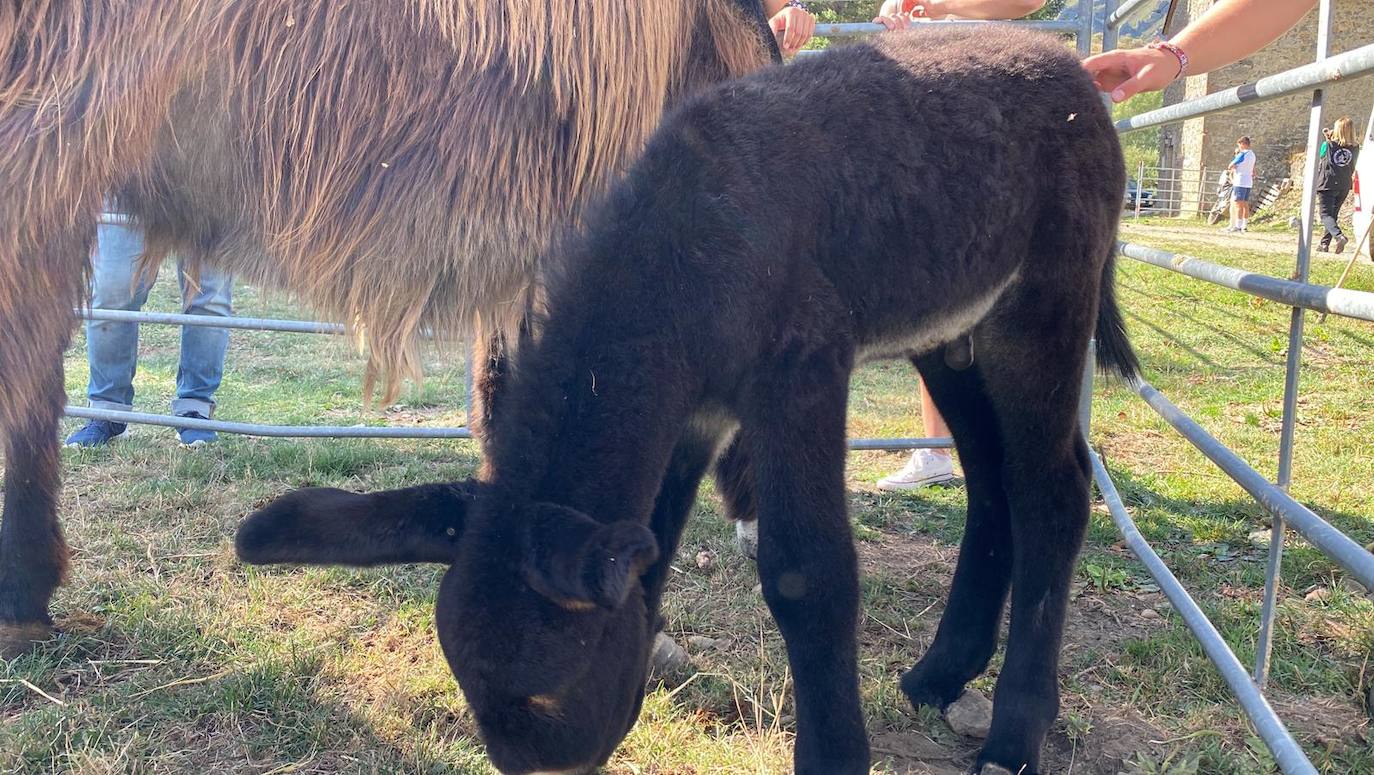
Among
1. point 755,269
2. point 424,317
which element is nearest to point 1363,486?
point 755,269

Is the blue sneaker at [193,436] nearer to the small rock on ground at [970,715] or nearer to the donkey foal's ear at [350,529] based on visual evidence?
the donkey foal's ear at [350,529]

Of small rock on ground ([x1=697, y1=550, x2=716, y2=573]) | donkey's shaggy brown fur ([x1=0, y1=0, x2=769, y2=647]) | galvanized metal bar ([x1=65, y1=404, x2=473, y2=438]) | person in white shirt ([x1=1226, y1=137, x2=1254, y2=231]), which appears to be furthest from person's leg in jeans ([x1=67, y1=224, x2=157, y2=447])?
person in white shirt ([x1=1226, y1=137, x2=1254, y2=231])

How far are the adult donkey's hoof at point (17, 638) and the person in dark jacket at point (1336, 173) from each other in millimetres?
9193

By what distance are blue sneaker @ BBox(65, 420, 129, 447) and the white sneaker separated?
4.09 metres

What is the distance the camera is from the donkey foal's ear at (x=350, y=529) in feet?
6.57

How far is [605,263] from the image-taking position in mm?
2191

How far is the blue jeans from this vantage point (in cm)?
486

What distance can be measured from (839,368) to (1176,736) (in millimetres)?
1371

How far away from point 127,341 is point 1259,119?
28601 mm

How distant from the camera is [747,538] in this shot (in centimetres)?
366

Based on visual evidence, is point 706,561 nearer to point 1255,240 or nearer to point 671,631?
point 671,631

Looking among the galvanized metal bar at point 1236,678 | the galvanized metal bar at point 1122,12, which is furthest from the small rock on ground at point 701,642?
the galvanized metal bar at point 1122,12

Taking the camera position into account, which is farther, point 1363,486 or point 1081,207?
point 1363,486

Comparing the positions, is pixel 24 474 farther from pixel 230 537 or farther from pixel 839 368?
pixel 839 368
